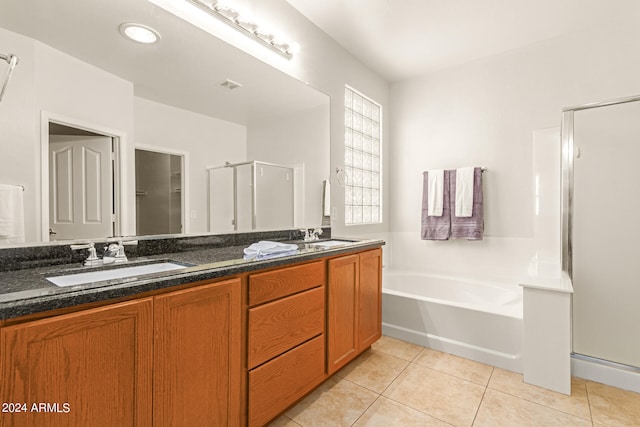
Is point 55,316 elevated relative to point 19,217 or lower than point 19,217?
lower

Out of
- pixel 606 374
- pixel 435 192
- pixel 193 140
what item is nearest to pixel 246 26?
pixel 193 140

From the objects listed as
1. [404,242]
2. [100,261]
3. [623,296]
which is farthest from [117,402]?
[404,242]

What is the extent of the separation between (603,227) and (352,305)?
173cm

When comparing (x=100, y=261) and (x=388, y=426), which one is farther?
(x=388, y=426)

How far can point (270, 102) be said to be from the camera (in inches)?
83.5

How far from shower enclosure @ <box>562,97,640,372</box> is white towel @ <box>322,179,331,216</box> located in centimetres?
171

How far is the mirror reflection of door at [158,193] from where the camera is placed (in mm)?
1454

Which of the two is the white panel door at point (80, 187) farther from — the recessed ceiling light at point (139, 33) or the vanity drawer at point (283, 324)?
the vanity drawer at point (283, 324)

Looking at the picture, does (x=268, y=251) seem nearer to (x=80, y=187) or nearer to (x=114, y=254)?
(x=114, y=254)

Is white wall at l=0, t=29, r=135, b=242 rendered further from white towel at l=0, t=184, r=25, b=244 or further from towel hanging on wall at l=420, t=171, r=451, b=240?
towel hanging on wall at l=420, t=171, r=451, b=240

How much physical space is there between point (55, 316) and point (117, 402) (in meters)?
0.32

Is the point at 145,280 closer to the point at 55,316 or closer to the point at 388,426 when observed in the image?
the point at 55,316

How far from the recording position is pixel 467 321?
2.18 meters

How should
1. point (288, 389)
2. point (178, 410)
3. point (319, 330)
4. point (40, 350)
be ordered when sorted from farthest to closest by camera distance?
point (319, 330), point (288, 389), point (178, 410), point (40, 350)
